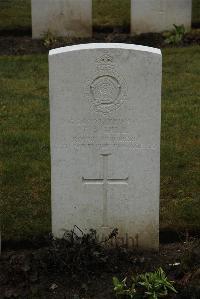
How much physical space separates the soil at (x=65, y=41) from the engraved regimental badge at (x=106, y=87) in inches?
257

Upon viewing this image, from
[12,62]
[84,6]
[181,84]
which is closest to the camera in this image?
[181,84]

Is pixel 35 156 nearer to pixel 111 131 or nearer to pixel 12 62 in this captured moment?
pixel 111 131

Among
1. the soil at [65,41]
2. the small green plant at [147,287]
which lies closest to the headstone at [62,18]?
the soil at [65,41]

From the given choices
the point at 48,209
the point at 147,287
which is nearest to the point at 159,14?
the point at 48,209

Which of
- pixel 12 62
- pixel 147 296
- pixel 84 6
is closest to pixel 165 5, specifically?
pixel 84 6

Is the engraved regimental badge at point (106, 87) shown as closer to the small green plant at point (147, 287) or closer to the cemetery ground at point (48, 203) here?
the cemetery ground at point (48, 203)

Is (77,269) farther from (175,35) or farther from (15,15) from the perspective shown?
(15,15)

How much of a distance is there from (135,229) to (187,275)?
1.99ft

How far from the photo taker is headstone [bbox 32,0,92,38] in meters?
12.1

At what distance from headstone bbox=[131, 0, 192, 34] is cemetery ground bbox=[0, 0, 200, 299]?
1381 mm

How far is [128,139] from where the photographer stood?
17.1 feet

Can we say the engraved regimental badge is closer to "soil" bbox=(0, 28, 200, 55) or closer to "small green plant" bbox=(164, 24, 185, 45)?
"soil" bbox=(0, 28, 200, 55)

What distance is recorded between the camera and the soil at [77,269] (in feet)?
16.4

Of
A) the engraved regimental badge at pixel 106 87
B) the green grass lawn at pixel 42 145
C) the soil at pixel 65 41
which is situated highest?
the engraved regimental badge at pixel 106 87
